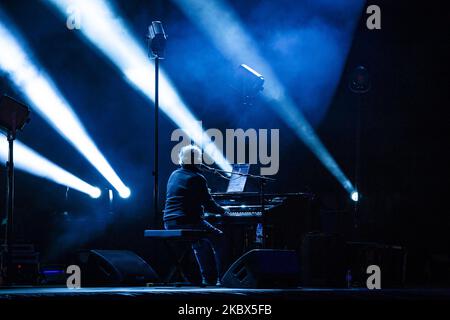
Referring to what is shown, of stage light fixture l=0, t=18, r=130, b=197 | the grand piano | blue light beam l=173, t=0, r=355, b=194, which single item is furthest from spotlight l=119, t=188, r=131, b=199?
blue light beam l=173, t=0, r=355, b=194

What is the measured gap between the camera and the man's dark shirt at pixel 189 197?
7.95m

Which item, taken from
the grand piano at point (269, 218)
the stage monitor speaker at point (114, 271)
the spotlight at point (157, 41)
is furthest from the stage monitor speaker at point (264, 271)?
the spotlight at point (157, 41)

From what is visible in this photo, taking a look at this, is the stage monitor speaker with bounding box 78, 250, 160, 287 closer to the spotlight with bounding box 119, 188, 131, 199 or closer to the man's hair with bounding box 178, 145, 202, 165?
the man's hair with bounding box 178, 145, 202, 165

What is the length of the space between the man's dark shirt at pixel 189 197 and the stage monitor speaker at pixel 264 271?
676mm

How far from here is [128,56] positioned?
35.0ft

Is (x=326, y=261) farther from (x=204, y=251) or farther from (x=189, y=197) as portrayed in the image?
(x=189, y=197)

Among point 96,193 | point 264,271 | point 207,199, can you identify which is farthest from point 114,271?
point 96,193

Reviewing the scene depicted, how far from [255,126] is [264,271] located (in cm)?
398

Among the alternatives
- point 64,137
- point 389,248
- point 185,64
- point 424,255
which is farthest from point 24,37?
point 424,255

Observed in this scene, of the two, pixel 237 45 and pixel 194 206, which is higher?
pixel 237 45

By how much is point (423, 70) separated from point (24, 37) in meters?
5.49

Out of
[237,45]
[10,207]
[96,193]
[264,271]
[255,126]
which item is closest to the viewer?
[264,271]

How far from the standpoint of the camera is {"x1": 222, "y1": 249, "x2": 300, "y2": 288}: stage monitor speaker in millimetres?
7438

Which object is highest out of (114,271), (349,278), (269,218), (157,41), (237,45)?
(237,45)
